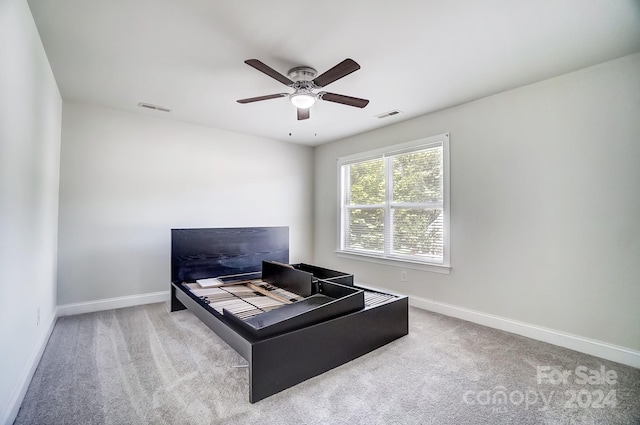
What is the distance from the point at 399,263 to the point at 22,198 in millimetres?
→ 3782

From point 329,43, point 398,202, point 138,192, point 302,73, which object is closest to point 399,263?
point 398,202

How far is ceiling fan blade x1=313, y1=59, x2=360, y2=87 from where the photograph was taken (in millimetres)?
1999

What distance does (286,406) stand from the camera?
1.79 meters

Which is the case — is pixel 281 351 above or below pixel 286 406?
above

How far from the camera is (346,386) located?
200 centimetres

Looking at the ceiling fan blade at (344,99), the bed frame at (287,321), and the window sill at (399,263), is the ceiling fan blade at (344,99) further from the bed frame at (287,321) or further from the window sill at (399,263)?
the window sill at (399,263)

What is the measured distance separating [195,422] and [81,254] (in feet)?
9.30

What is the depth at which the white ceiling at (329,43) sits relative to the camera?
1870 millimetres

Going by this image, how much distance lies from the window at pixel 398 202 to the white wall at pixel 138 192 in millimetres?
1448

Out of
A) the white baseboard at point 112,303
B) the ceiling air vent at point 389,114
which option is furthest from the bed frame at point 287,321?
the ceiling air vent at point 389,114

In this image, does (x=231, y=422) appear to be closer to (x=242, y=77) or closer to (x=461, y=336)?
(x=461, y=336)

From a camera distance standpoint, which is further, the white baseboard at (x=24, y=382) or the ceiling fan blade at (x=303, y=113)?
the ceiling fan blade at (x=303, y=113)

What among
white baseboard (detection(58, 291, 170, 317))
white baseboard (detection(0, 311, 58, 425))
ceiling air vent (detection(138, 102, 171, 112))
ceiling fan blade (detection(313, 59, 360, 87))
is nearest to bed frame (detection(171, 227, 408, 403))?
white baseboard (detection(58, 291, 170, 317))

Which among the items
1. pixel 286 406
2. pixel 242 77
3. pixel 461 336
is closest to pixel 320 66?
pixel 242 77
